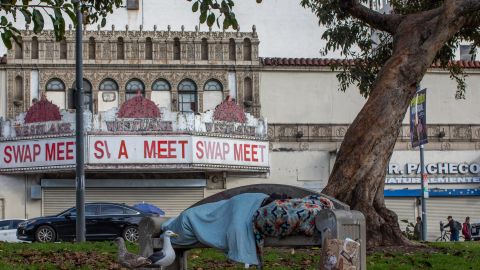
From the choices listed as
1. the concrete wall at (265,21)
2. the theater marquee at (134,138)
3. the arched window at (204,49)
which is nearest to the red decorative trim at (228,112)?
the theater marquee at (134,138)

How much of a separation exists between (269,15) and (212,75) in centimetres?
633

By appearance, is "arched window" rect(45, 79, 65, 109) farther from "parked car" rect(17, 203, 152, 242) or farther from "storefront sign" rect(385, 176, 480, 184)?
"storefront sign" rect(385, 176, 480, 184)

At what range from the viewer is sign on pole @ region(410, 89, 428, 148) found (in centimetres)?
3466

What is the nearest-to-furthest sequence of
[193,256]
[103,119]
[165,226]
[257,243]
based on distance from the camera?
[257,243], [165,226], [193,256], [103,119]

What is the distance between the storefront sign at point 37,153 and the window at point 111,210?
765 cm

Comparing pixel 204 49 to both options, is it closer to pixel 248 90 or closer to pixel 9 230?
pixel 248 90

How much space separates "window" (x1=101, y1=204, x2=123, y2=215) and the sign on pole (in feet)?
34.6

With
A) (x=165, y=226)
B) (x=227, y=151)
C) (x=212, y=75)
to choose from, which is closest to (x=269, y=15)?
(x=212, y=75)

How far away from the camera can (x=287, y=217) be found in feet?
37.4

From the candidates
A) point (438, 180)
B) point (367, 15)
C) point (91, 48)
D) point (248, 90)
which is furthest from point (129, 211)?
point (438, 180)

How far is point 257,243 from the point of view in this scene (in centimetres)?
1164

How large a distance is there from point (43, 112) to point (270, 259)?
27.1 m

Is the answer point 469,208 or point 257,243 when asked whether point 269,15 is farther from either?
point 257,243

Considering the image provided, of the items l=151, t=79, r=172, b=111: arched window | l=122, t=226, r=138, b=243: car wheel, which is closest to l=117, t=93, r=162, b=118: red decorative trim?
l=151, t=79, r=172, b=111: arched window
